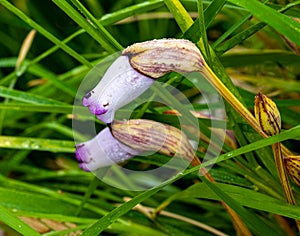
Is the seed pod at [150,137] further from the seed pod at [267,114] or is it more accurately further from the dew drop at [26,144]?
the dew drop at [26,144]

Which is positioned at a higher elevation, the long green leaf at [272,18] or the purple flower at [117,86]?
the long green leaf at [272,18]

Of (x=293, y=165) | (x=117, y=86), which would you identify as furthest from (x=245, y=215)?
(x=117, y=86)

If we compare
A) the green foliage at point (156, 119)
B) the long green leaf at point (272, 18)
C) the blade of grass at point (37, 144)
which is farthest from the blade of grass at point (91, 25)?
the blade of grass at point (37, 144)

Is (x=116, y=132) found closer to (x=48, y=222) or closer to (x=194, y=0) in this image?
(x=194, y=0)

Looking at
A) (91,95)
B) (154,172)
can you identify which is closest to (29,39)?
(154,172)

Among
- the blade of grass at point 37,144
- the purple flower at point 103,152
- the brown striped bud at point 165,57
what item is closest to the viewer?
the brown striped bud at point 165,57

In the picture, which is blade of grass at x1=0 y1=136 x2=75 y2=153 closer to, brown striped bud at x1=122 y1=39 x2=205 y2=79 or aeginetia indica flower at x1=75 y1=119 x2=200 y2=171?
aeginetia indica flower at x1=75 y1=119 x2=200 y2=171
